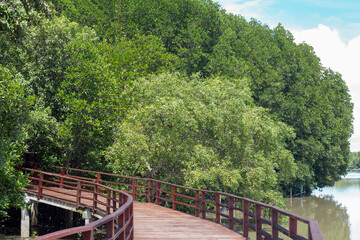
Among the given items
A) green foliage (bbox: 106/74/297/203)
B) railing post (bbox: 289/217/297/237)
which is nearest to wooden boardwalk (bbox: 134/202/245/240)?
railing post (bbox: 289/217/297/237)

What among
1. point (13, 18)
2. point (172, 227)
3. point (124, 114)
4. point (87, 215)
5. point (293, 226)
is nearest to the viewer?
point (293, 226)

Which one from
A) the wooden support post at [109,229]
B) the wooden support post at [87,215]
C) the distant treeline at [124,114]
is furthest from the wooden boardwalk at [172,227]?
the distant treeline at [124,114]

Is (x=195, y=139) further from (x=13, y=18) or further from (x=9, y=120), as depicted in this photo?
(x=13, y=18)

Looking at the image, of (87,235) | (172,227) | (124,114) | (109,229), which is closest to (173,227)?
(172,227)

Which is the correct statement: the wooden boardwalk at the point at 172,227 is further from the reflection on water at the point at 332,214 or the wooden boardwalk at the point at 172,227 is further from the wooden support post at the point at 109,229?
the reflection on water at the point at 332,214

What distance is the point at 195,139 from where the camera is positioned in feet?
75.8

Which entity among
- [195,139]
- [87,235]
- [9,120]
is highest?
[9,120]

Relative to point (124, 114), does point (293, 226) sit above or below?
below

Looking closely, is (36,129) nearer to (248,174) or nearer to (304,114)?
(248,174)

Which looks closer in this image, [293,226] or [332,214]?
[293,226]

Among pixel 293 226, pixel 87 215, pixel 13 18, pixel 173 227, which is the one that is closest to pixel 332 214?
pixel 87 215

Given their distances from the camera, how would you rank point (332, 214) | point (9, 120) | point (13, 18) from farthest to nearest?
1. point (332, 214)
2. point (9, 120)
3. point (13, 18)

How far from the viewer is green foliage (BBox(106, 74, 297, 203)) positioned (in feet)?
69.3

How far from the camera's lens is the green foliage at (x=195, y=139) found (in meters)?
21.1
